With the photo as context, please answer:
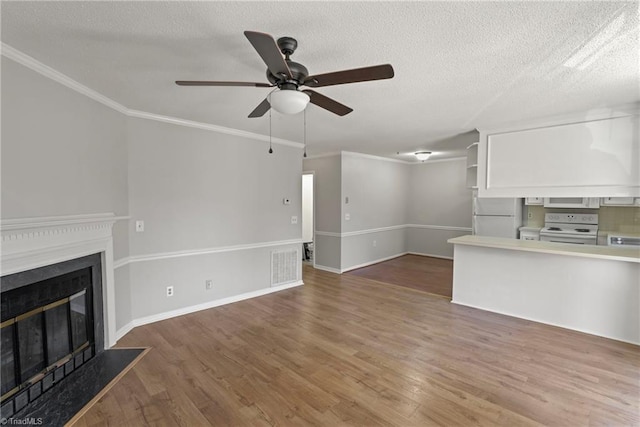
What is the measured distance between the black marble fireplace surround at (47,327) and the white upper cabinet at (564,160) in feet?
15.6

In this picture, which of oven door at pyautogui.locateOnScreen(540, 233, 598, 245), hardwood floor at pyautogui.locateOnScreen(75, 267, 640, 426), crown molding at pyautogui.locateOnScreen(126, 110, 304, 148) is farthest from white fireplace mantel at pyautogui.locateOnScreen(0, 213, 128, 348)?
oven door at pyautogui.locateOnScreen(540, 233, 598, 245)

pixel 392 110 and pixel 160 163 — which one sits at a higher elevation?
pixel 392 110

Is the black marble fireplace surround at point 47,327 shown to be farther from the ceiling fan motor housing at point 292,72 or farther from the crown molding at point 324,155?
the crown molding at point 324,155

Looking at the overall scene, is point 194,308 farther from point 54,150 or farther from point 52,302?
point 54,150

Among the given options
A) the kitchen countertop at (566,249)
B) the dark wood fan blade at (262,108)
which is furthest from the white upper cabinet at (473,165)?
the dark wood fan blade at (262,108)

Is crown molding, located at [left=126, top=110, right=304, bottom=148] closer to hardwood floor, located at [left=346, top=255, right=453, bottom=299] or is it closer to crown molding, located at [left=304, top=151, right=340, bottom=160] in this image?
crown molding, located at [left=304, top=151, right=340, bottom=160]

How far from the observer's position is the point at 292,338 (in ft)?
10.2

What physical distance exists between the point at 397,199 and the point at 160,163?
18.3 feet

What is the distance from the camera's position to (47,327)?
2.31m

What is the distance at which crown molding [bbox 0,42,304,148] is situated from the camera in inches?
77.8

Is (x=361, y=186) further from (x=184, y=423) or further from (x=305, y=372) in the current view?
(x=184, y=423)

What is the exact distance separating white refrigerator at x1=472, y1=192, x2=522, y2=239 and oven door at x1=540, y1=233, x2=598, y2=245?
48 cm

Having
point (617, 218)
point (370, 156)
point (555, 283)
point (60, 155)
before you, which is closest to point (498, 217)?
point (617, 218)

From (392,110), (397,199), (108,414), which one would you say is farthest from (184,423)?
(397,199)
